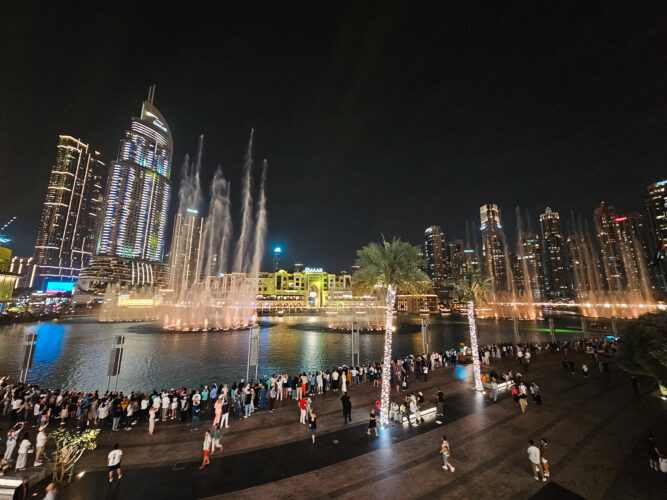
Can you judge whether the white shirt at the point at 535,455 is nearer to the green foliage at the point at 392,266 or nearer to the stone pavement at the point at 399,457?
the stone pavement at the point at 399,457

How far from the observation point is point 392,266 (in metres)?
19.0

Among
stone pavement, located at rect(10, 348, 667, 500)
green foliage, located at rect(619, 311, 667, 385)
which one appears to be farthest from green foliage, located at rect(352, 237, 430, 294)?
green foliage, located at rect(619, 311, 667, 385)

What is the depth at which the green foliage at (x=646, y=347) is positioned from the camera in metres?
17.0

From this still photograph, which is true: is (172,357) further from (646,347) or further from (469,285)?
(646,347)

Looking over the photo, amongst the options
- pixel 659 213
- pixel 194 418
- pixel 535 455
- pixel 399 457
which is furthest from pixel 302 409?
pixel 659 213

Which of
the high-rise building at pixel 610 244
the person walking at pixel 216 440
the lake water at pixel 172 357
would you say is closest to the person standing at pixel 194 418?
the person walking at pixel 216 440

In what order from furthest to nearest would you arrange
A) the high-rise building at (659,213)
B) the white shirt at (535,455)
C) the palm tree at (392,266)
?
the high-rise building at (659,213) < the palm tree at (392,266) < the white shirt at (535,455)

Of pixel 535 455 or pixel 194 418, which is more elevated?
pixel 535 455

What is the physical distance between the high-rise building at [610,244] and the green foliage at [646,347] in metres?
224

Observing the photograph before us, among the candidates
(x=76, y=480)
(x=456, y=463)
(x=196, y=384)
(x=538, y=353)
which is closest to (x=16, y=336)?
(x=196, y=384)

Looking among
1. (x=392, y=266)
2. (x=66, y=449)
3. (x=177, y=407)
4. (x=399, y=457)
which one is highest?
(x=392, y=266)

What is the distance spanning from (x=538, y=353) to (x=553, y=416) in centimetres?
2253

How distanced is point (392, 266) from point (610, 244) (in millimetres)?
242367

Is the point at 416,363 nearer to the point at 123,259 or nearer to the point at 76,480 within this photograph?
the point at 76,480
